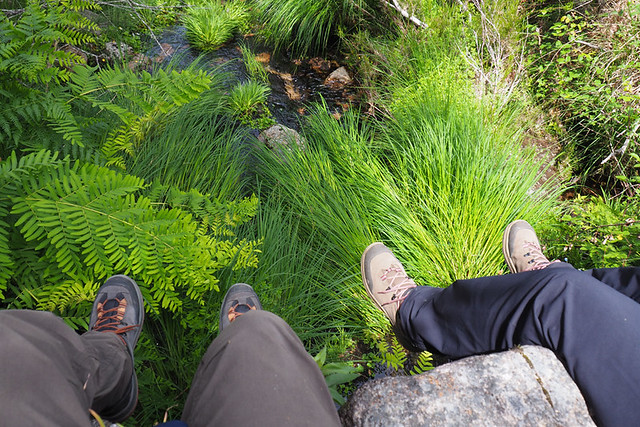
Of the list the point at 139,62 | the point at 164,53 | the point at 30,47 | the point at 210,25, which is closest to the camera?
the point at 30,47

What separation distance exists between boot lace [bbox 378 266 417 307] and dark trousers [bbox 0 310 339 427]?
0.92 meters

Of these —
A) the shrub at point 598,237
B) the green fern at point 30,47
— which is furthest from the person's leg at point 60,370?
the shrub at point 598,237

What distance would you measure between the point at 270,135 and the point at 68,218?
94.0 inches

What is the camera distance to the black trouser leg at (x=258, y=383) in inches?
34.4

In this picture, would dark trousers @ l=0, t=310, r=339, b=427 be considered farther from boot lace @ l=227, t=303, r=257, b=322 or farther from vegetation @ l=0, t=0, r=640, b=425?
boot lace @ l=227, t=303, r=257, b=322

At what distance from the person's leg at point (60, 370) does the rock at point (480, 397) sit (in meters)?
0.79

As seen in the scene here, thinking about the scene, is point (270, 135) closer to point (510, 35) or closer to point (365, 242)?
point (365, 242)

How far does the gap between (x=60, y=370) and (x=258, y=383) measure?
0.53m

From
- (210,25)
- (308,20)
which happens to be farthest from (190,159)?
(308,20)

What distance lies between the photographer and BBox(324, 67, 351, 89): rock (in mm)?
4435

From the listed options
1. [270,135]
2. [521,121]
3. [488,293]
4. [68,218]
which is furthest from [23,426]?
[521,121]

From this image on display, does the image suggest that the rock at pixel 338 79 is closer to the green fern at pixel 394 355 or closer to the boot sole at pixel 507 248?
the boot sole at pixel 507 248

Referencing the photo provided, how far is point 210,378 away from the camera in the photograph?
3.22 ft

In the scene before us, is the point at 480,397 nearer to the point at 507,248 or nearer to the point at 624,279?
the point at 624,279
